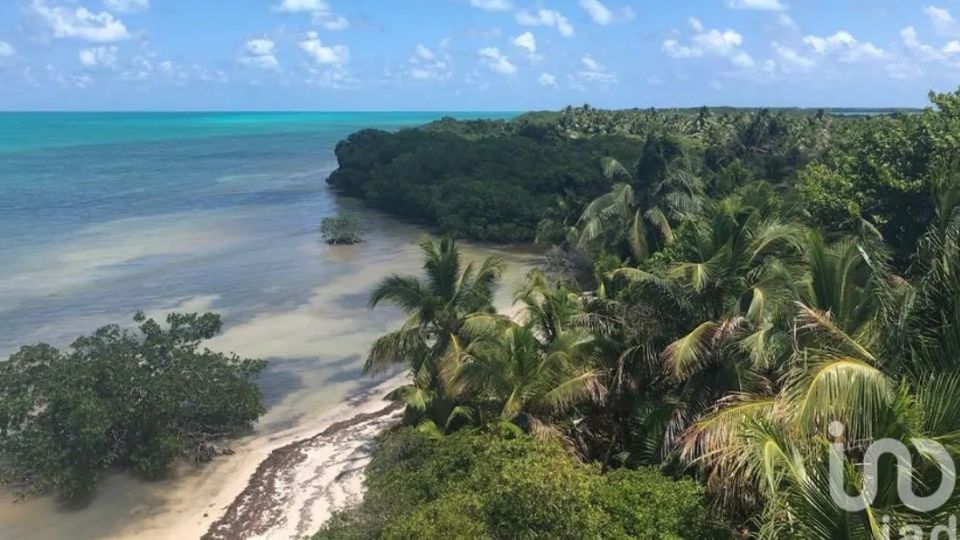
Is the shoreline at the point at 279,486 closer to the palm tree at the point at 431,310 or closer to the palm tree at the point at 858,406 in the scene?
the palm tree at the point at 431,310

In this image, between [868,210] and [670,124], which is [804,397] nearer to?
[868,210]

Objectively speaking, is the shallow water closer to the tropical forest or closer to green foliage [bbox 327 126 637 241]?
green foliage [bbox 327 126 637 241]

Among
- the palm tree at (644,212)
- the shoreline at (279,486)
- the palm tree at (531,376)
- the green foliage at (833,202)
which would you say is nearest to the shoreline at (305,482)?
the shoreline at (279,486)

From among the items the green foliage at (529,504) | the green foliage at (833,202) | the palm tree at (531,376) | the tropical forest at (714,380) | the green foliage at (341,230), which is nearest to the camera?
the tropical forest at (714,380)

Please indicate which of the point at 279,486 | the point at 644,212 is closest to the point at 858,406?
the point at 279,486

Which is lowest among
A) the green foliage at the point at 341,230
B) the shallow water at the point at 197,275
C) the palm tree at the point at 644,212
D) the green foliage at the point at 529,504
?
the shallow water at the point at 197,275

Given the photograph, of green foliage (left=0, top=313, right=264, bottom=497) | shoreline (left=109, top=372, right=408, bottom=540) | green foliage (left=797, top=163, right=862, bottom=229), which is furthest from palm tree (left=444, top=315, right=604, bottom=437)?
green foliage (left=797, top=163, right=862, bottom=229)
